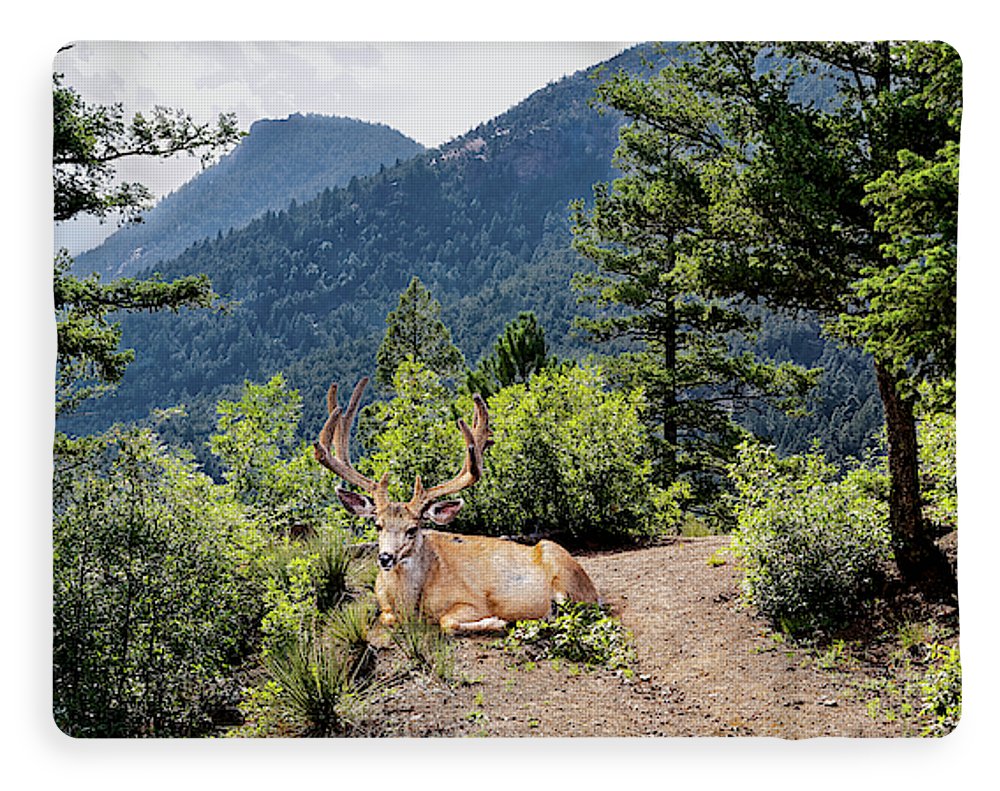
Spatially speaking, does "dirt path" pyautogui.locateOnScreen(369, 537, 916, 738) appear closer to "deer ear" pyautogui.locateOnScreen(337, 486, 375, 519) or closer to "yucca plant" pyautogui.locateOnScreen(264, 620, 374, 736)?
"yucca plant" pyautogui.locateOnScreen(264, 620, 374, 736)

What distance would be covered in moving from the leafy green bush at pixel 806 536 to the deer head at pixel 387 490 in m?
1.11

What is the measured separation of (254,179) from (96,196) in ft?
2.15

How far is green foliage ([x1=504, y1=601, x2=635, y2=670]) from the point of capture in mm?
4590

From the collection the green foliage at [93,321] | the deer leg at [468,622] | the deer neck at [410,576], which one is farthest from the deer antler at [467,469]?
the green foliage at [93,321]

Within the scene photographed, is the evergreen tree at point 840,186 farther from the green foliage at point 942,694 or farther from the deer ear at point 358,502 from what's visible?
the deer ear at point 358,502

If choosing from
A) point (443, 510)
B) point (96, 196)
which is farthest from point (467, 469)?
point (96, 196)

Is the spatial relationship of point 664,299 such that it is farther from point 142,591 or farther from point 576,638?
point 142,591

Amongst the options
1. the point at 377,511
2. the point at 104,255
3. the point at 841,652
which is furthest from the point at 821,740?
the point at 104,255

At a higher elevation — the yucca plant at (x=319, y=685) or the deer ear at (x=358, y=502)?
the deer ear at (x=358, y=502)

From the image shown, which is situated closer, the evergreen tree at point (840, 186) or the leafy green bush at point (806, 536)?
the evergreen tree at point (840, 186)

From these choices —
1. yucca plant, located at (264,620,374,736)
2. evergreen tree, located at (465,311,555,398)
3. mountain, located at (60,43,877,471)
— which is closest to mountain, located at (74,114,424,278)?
mountain, located at (60,43,877,471)

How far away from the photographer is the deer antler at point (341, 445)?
476 cm

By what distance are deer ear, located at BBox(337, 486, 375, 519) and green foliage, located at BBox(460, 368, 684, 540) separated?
561 millimetres

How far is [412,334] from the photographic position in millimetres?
4934
